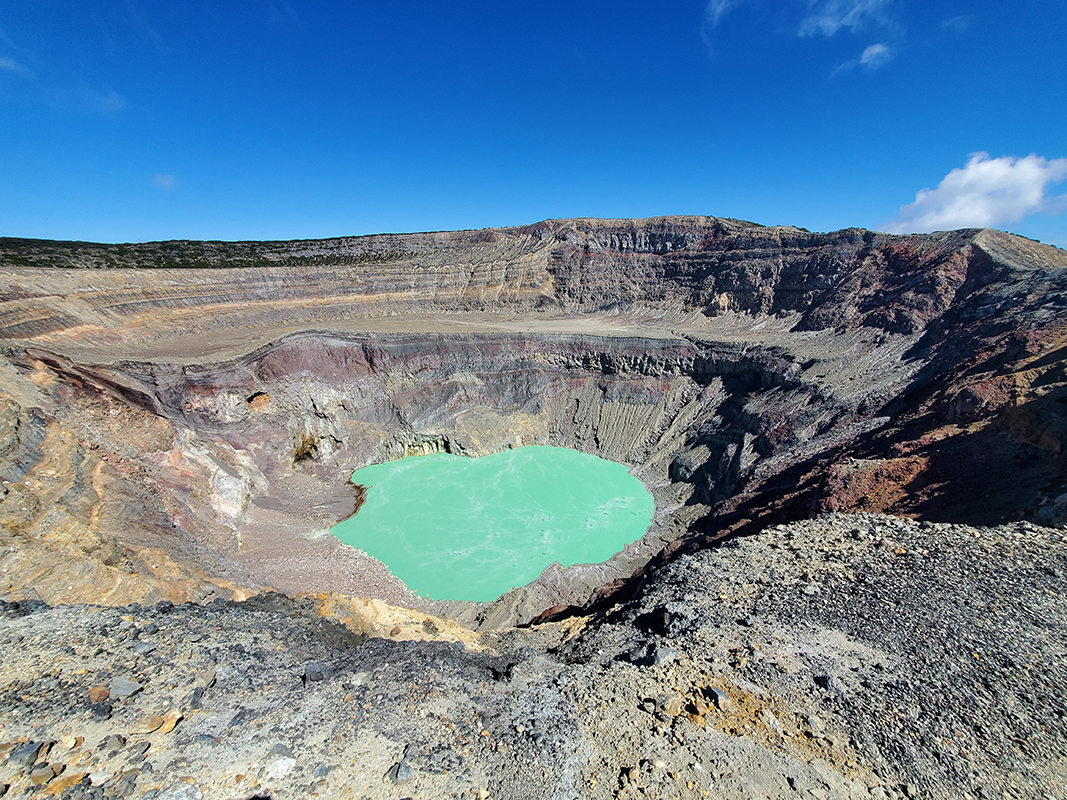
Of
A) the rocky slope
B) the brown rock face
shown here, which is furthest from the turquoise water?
the rocky slope

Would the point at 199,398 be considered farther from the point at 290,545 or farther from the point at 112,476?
the point at 290,545

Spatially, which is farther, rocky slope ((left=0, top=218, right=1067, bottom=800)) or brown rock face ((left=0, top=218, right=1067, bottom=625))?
brown rock face ((left=0, top=218, right=1067, bottom=625))

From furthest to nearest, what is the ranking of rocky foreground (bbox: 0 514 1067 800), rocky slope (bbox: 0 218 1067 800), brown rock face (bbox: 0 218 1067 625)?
brown rock face (bbox: 0 218 1067 625), rocky slope (bbox: 0 218 1067 800), rocky foreground (bbox: 0 514 1067 800)

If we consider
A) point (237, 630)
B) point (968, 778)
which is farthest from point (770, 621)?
point (237, 630)

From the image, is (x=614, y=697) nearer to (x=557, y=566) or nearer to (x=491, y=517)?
(x=557, y=566)

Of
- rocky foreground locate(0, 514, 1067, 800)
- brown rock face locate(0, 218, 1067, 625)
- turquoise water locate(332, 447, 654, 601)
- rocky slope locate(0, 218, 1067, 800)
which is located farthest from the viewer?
turquoise water locate(332, 447, 654, 601)

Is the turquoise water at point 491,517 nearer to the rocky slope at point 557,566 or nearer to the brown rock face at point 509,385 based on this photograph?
the brown rock face at point 509,385

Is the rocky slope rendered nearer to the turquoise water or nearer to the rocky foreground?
the rocky foreground

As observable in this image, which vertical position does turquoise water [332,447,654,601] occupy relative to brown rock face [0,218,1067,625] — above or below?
below
